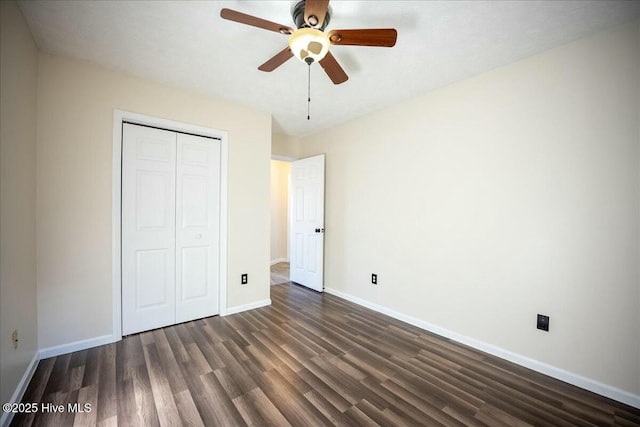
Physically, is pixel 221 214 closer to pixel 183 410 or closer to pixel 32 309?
pixel 32 309

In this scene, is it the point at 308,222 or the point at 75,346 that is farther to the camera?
the point at 308,222

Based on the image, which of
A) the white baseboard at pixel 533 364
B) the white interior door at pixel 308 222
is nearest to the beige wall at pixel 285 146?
the white interior door at pixel 308 222

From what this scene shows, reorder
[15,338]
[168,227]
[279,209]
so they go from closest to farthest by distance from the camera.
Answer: [15,338] < [168,227] < [279,209]

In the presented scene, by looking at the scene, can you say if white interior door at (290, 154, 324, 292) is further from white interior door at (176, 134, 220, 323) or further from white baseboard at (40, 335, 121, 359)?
white baseboard at (40, 335, 121, 359)

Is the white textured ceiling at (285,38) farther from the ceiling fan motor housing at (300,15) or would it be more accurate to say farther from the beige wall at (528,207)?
the beige wall at (528,207)

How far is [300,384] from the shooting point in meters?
1.83

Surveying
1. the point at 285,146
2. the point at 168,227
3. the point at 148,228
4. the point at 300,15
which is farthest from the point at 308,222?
the point at 300,15

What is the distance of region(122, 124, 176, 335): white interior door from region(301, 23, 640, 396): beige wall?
94.9 inches

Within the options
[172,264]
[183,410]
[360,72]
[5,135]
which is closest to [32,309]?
[172,264]

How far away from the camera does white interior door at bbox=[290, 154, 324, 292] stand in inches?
154

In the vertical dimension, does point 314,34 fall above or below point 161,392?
above

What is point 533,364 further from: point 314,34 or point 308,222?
point 308,222

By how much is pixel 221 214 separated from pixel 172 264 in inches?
28.9

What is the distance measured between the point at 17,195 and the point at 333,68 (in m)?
2.26
